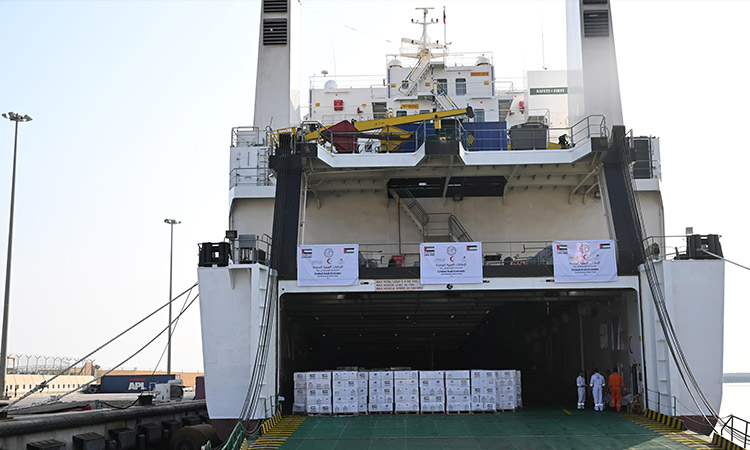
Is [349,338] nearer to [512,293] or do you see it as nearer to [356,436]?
[512,293]

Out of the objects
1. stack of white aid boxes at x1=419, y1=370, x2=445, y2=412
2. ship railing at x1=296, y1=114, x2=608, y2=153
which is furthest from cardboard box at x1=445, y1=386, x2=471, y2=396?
ship railing at x1=296, y1=114, x2=608, y2=153

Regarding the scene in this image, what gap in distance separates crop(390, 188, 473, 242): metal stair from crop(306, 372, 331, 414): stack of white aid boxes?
7.62 meters

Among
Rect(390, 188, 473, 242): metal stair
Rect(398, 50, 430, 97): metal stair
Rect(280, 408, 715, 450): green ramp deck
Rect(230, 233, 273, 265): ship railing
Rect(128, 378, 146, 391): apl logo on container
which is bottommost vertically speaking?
Rect(128, 378, 146, 391): apl logo on container

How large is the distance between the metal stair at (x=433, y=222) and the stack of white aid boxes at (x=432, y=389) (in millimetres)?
6480

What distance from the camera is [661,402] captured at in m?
20.1

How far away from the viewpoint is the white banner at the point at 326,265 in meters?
21.5

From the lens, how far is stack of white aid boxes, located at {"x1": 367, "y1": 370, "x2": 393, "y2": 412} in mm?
21828

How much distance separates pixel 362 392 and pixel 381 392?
1.89 ft

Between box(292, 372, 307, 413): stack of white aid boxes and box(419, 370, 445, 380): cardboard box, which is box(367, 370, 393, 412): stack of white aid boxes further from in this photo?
box(292, 372, 307, 413): stack of white aid boxes

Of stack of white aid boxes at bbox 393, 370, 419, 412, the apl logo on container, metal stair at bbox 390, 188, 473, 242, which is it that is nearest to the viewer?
stack of white aid boxes at bbox 393, 370, 419, 412

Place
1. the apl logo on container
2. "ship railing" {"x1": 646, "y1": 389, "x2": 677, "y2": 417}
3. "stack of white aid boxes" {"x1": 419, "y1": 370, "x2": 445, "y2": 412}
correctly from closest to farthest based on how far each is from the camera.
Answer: "ship railing" {"x1": 646, "y1": 389, "x2": 677, "y2": 417} < "stack of white aid boxes" {"x1": 419, "y1": 370, "x2": 445, "y2": 412} < the apl logo on container

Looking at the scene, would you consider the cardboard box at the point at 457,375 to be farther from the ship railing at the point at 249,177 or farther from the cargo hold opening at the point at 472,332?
the ship railing at the point at 249,177

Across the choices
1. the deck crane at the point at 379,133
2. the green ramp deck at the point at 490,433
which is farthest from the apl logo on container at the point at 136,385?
the green ramp deck at the point at 490,433

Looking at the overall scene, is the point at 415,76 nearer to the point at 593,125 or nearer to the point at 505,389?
the point at 593,125
